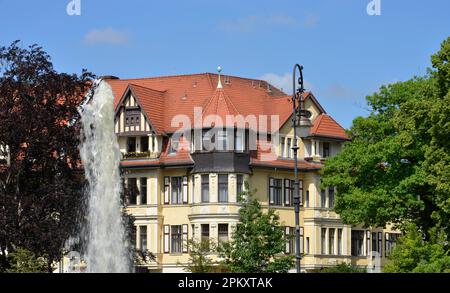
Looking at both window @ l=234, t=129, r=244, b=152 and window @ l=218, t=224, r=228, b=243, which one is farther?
window @ l=234, t=129, r=244, b=152

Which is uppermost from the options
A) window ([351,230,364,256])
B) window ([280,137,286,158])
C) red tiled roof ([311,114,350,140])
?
red tiled roof ([311,114,350,140])

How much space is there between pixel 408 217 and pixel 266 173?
710 inches

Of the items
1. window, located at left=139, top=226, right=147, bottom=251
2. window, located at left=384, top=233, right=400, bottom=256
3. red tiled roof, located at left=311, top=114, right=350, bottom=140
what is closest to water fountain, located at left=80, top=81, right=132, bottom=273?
window, located at left=139, top=226, right=147, bottom=251

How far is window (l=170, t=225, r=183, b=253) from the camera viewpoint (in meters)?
72.8

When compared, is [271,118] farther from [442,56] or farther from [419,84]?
[442,56]

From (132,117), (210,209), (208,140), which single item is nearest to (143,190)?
(132,117)

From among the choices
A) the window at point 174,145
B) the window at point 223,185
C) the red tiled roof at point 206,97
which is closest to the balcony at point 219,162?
the window at point 223,185

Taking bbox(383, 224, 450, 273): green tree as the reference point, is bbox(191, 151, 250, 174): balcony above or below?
above

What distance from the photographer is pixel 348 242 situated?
7669 cm

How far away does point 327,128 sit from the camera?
249 feet

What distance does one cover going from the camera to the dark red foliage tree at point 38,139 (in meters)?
52.7

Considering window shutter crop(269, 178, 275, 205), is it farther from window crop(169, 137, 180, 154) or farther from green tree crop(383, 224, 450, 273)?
green tree crop(383, 224, 450, 273)

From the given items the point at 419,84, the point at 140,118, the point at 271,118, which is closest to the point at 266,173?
the point at 271,118

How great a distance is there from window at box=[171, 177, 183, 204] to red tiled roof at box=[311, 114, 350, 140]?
9.20 metres
